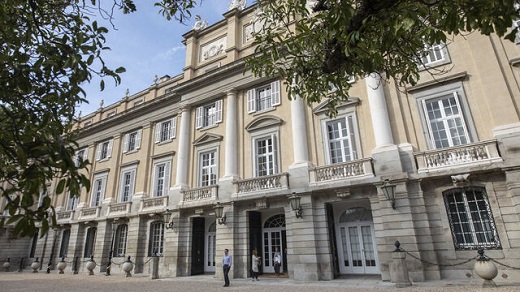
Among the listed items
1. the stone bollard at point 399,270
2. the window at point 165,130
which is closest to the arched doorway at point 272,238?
the stone bollard at point 399,270

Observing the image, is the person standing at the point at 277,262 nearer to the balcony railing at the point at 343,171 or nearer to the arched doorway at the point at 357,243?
the arched doorway at the point at 357,243

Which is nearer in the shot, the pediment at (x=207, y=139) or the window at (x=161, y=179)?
the pediment at (x=207, y=139)

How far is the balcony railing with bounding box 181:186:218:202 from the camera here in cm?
1781

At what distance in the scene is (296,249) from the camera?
14.3 metres

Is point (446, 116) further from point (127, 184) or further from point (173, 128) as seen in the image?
point (127, 184)

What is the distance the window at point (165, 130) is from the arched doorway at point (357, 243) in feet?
44.6

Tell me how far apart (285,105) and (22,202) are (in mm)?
15332

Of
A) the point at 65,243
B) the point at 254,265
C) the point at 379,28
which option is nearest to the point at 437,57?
the point at 379,28

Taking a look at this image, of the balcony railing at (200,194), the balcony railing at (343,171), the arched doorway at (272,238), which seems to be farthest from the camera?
the balcony railing at (200,194)

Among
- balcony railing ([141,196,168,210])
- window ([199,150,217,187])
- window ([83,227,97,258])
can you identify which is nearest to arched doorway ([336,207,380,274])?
window ([199,150,217,187])

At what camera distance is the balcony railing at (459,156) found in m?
11.6

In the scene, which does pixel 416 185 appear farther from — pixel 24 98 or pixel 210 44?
pixel 210 44

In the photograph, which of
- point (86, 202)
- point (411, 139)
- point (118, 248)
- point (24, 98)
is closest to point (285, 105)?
point (411, 139)

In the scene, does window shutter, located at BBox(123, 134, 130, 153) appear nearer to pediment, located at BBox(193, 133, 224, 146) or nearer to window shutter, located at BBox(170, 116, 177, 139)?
window shutter, located at BBox(170, 116, 177, 139)
